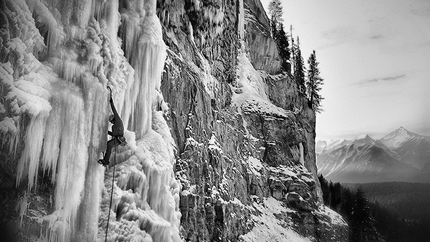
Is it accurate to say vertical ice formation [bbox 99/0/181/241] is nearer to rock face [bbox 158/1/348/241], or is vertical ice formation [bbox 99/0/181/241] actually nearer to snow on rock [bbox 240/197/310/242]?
rock face [bbox 158/1/348/241]

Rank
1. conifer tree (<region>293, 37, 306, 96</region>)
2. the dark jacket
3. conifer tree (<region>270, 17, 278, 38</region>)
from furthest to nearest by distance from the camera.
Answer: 1. conifer tree (<region>270, 17, 278, 38</region>)
2. conifer tree (<region>293, 37, 306, 96</region>)
3. the dark jacket

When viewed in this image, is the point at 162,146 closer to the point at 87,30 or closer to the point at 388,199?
the point at 87,30

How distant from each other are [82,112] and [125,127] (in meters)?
2.60

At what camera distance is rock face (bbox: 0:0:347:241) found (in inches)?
364

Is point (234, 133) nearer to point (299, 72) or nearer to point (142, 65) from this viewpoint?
point (142, 65)

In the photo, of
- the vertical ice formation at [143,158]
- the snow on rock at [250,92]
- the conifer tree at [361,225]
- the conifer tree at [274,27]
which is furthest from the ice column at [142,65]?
the conifer tree at [274,27]

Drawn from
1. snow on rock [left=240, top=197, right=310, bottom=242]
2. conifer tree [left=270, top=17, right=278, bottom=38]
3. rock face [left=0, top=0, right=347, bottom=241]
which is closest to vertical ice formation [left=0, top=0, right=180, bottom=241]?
rock face [left=0, top=0, right=347, bottom=241]

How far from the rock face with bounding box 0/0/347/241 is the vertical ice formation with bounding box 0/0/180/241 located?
0.03 metres

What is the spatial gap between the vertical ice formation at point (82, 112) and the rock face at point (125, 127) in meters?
0.03

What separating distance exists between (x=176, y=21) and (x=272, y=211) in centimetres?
1808

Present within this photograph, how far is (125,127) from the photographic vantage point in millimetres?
12984

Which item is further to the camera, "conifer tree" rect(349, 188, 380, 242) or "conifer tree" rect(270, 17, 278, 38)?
"conifer tree" rect(270, 17, 278, 38)

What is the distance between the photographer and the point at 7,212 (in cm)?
933

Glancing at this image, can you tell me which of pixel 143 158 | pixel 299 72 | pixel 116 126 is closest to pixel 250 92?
pixel 299 72
